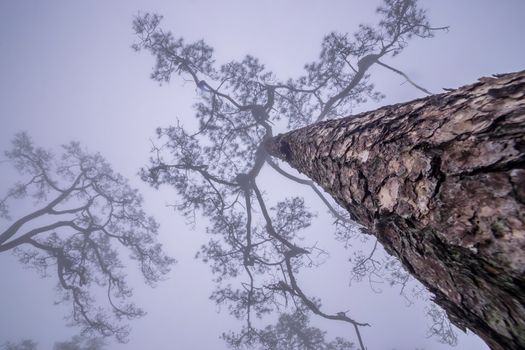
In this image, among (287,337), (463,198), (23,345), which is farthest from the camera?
(23,345)

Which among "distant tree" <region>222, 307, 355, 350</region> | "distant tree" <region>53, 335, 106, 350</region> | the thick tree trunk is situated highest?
"distant tree" <region>53, 335, 106, 350</region>

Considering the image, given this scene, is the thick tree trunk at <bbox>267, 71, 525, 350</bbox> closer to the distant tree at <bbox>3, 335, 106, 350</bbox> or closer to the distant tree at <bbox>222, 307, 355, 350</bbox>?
the distant tree at <bbox>222, 307, 355, 350</bbox>

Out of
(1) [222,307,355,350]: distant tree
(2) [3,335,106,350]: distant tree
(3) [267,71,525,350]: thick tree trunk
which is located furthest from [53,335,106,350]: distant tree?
(3) [267,71,525,350]: thick tree trunk

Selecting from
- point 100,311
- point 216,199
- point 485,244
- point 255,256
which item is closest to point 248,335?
point 255,256

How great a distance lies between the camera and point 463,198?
769 mm

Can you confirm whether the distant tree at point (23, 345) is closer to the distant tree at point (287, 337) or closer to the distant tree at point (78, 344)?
the distant tree at point (78, 344)

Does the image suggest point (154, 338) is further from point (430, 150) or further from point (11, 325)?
point (430, 150)

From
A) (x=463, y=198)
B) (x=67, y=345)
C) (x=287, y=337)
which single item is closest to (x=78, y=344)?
(x=67, y=345)

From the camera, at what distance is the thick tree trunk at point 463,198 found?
0.67 metres

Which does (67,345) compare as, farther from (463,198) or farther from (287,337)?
(463,198)

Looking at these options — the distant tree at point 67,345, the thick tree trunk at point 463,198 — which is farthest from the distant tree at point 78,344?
the thick tree trunk at point 463,198

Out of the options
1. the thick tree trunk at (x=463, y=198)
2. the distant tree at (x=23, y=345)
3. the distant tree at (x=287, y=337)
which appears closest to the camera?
the thick tree trunk at (x=463, y=198)

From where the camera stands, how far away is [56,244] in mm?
13602

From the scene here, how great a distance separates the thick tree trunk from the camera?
668mm
